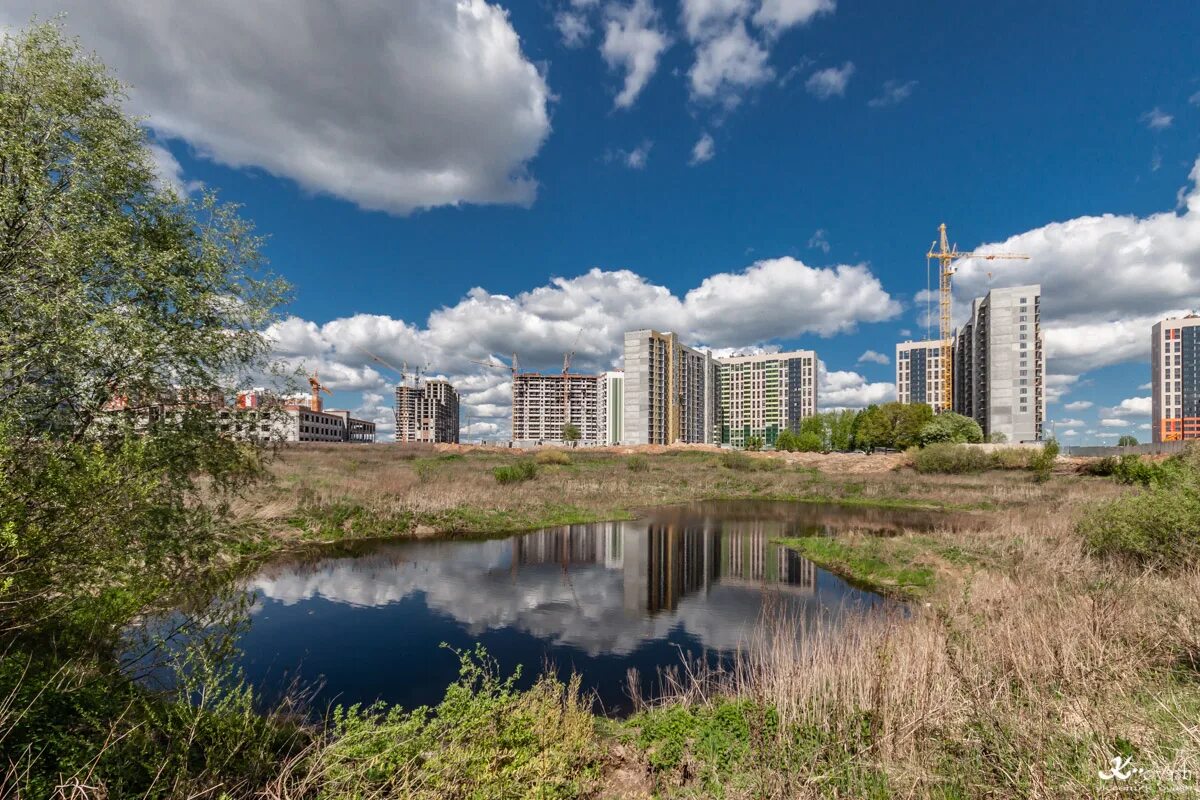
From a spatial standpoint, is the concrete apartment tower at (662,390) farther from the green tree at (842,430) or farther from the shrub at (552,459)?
the shrub at (552,459)

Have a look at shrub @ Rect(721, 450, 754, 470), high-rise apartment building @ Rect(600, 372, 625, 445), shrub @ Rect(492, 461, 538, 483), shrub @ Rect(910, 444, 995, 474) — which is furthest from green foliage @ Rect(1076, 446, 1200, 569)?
high-rise apartment building @ Rect(600, 372, 625, 445)

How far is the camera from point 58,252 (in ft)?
25.4

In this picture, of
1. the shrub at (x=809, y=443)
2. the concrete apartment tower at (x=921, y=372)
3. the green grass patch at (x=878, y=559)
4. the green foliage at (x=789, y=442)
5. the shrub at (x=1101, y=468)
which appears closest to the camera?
the green grass patch at (x=878, y=559)

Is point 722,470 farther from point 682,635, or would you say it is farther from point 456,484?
point 682,635

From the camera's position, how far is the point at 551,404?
635 feet

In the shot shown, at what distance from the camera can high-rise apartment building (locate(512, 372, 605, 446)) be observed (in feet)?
625

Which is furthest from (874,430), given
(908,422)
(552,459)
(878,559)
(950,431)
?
(878,559)

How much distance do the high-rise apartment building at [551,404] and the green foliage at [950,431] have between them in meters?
126

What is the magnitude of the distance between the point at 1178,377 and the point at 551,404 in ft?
552

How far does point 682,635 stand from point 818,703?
7189mm

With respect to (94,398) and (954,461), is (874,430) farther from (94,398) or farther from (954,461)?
(94,398)

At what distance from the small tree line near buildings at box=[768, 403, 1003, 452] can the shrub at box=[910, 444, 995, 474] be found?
339 inches

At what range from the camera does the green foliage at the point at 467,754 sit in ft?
17.7

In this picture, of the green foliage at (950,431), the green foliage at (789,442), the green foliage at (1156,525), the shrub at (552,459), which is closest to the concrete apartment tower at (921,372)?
the green foliage at (789,442)
